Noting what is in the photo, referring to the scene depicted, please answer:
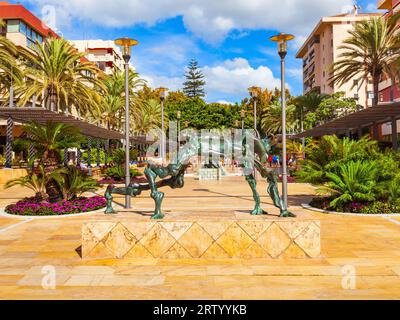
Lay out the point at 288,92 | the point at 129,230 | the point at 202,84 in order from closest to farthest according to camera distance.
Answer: the point at 129,230
the point at 288,92
the point at 202,84

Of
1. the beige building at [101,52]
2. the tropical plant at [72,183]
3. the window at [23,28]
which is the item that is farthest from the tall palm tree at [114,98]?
the beige building at [101,52]

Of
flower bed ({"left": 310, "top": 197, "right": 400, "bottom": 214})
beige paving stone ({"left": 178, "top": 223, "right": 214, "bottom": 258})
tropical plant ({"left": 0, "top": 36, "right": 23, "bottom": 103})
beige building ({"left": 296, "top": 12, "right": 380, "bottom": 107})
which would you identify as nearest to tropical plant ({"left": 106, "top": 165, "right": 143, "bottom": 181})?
tropical plant ({"left": 0, "top": 36, "right": 23, "bottom": 103})

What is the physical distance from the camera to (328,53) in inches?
2051

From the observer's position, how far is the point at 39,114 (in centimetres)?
1920

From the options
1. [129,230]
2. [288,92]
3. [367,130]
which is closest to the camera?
[129,230]

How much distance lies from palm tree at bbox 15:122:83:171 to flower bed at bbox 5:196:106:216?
1327 millimetres

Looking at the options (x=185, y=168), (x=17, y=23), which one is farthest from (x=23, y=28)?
(x=185, y=168)

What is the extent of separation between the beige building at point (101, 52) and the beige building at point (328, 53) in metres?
39.0

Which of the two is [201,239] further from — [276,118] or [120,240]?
[276,118]

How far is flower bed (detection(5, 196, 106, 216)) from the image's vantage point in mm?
11250

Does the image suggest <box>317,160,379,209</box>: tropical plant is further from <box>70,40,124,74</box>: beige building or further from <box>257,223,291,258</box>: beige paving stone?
<box>70,40,124,74</box>: beige building

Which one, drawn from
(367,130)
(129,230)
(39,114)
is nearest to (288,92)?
(367,130)

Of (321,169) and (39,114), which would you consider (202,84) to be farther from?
(321,169)
